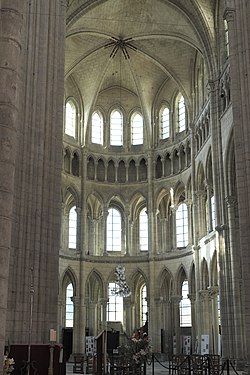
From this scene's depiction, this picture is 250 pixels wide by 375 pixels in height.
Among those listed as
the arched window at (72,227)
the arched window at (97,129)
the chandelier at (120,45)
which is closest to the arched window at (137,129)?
the arched window at (97,129)

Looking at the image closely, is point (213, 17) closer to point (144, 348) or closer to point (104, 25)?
point (104, 25)

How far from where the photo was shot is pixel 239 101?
20.0 meters

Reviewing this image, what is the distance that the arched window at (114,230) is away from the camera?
39.6 metres

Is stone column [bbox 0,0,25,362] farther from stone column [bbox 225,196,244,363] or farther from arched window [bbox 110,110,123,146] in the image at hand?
arched window [bbox 110,110,123,146]

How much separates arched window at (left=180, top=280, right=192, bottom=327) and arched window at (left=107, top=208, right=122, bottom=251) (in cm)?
568

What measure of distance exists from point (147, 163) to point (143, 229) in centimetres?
492

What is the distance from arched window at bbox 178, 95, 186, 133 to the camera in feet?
126

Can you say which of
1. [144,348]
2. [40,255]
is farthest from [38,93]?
[144,348]

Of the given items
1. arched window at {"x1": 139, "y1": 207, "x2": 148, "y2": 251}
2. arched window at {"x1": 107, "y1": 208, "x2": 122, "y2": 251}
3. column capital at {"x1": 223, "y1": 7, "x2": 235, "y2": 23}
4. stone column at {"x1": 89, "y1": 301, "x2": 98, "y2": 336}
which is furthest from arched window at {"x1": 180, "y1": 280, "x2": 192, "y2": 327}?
column capital at {"x1": 223, "y1": 7, "x2": 235, "y2": 23}

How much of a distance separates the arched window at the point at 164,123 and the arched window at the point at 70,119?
650cm

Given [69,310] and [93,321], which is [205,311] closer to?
[93,321]

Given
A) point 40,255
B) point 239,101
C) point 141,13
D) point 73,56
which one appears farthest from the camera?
point 73,56

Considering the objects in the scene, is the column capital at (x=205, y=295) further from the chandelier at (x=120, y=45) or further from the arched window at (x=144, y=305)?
the chandelier at (x=120, y=45)

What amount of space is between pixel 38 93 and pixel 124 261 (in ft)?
75.0
